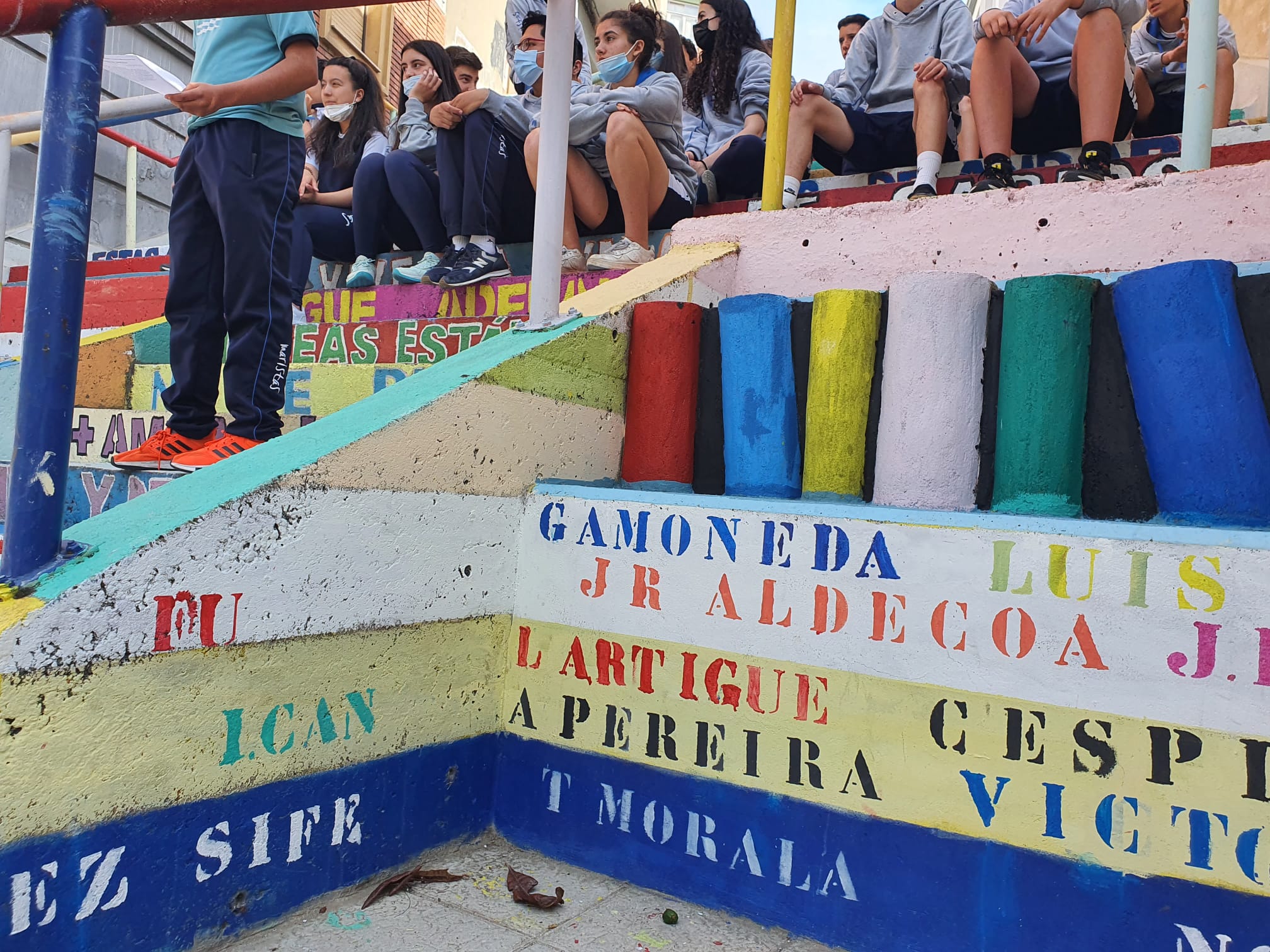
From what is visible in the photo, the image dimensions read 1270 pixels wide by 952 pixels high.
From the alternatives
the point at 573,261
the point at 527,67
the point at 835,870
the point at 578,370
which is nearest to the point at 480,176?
the point at 573,261

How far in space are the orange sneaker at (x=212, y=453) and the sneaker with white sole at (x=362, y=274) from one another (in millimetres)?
1827

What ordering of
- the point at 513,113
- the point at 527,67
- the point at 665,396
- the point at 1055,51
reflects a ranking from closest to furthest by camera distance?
1. the point at 665,396
2. the point at 1055,51
3. the point at 513,113
4. the point at 527,67

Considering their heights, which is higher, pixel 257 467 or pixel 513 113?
pixel 513 113

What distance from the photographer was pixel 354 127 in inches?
202

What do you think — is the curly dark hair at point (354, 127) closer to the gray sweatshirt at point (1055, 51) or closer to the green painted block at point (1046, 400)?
the gray sweatshirt at point (1055, 51)

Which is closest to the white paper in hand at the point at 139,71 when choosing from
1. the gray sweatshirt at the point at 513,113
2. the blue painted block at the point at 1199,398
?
the gray sweatshirt at the point at 513,113

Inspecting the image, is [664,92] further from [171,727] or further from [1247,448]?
[171,727]

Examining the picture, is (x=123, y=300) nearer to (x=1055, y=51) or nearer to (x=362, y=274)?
(x=362, y=274)

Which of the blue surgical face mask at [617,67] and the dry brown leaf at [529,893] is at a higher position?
the blue surgical face mask at [617,67]

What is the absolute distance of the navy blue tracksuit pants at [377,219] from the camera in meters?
4.34

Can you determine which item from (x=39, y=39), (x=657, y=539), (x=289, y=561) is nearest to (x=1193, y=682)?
(x=657, y=539)

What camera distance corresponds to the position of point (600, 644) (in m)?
1.90

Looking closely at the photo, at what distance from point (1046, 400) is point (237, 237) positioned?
7.21ft

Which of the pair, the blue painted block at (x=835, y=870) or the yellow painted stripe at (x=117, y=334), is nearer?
the blue painted block at (x=835, y=870)
